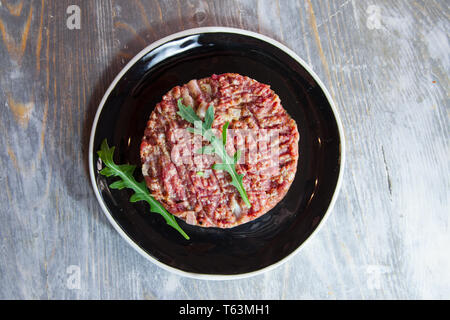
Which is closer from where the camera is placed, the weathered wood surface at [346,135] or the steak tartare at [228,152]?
the steak tartare at [228,152]

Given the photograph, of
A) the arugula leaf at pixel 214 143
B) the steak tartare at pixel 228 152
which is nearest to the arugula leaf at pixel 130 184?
the steak tartare at pixel 228 152

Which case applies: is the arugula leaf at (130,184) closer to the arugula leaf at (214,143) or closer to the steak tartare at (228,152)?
the steak tartare at (228,152)

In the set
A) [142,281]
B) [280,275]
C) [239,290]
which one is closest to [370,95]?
[280,275]

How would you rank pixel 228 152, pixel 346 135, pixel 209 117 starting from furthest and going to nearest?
pixel 346 135 < pixel 228 152 < pixel 209 117

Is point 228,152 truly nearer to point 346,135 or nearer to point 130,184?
point 130,184

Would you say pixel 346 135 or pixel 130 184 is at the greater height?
pixel 346 135

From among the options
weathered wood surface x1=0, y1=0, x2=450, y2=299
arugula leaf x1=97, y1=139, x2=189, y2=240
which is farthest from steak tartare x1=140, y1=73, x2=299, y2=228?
weathered wood surface x1=0, y1=0, x2=450, y2=299

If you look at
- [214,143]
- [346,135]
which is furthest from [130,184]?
[346,135]
